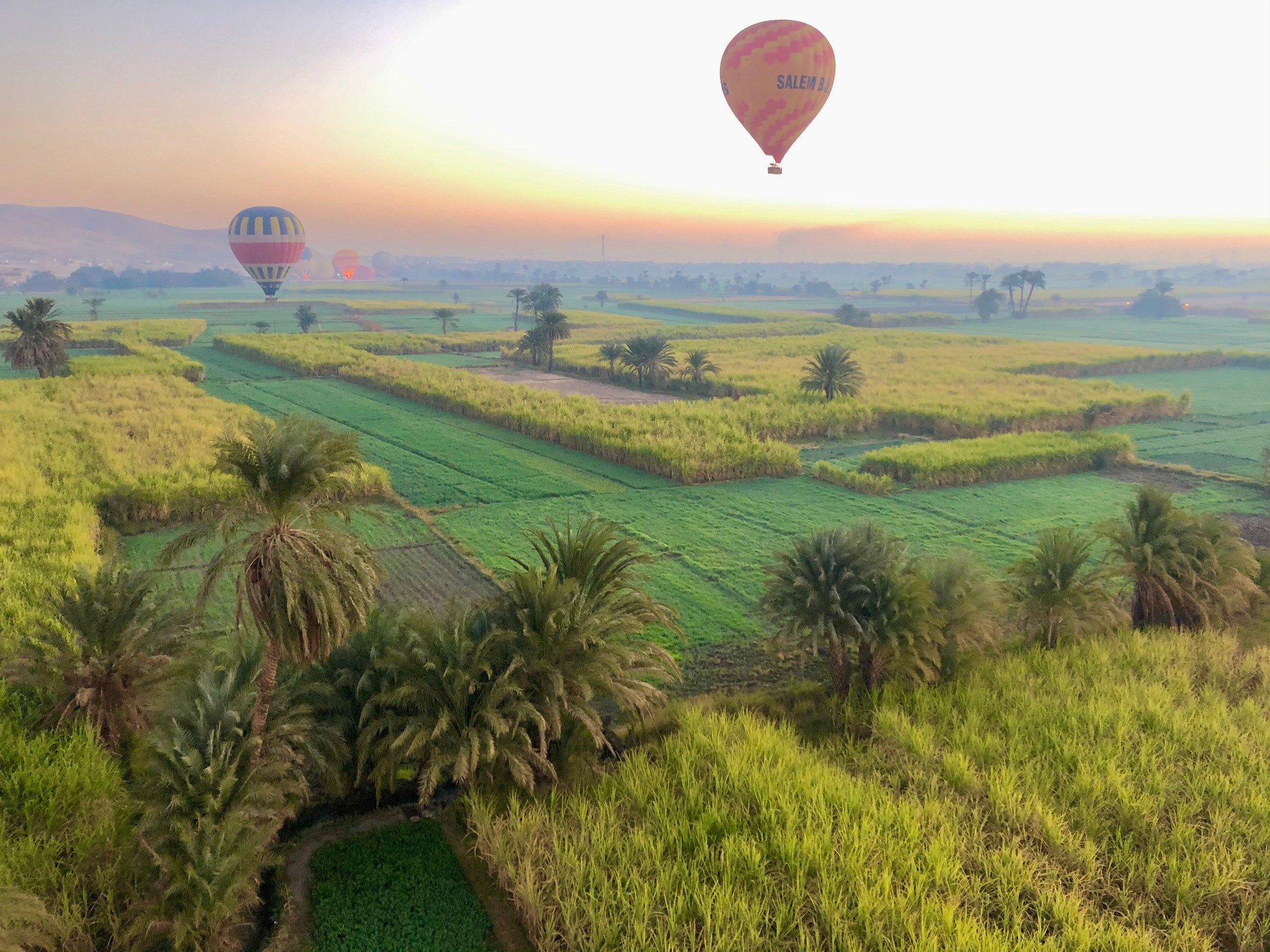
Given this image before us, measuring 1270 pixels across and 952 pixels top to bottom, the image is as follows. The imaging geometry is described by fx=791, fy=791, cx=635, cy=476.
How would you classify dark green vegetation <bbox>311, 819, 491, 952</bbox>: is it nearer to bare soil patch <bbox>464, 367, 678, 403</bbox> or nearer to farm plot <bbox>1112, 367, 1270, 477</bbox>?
farm plot <bbox>1112, 367, 1270, 477</bbox>

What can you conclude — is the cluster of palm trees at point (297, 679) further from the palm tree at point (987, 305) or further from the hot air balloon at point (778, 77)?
the palm tree at point (987, 305)

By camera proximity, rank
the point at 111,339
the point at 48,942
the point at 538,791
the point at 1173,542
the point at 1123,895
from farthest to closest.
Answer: the point at 111,339, the point at 1173,542, the point at 538,791, the point at 1123,895, the point at 48,942

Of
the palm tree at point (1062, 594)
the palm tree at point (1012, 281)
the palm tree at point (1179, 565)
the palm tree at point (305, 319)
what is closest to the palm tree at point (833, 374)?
the palm tree at point (1179, 565)

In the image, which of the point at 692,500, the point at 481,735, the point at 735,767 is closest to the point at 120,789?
the point at 481,735

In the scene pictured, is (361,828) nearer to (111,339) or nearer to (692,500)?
(692,500)

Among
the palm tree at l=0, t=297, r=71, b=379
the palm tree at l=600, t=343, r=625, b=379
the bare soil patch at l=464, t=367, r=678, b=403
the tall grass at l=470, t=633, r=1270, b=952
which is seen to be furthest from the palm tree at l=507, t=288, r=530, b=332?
the tall grass at l=470, t=633, r=1270, b=952

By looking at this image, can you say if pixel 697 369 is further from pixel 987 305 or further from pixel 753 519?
pixel 987 305
